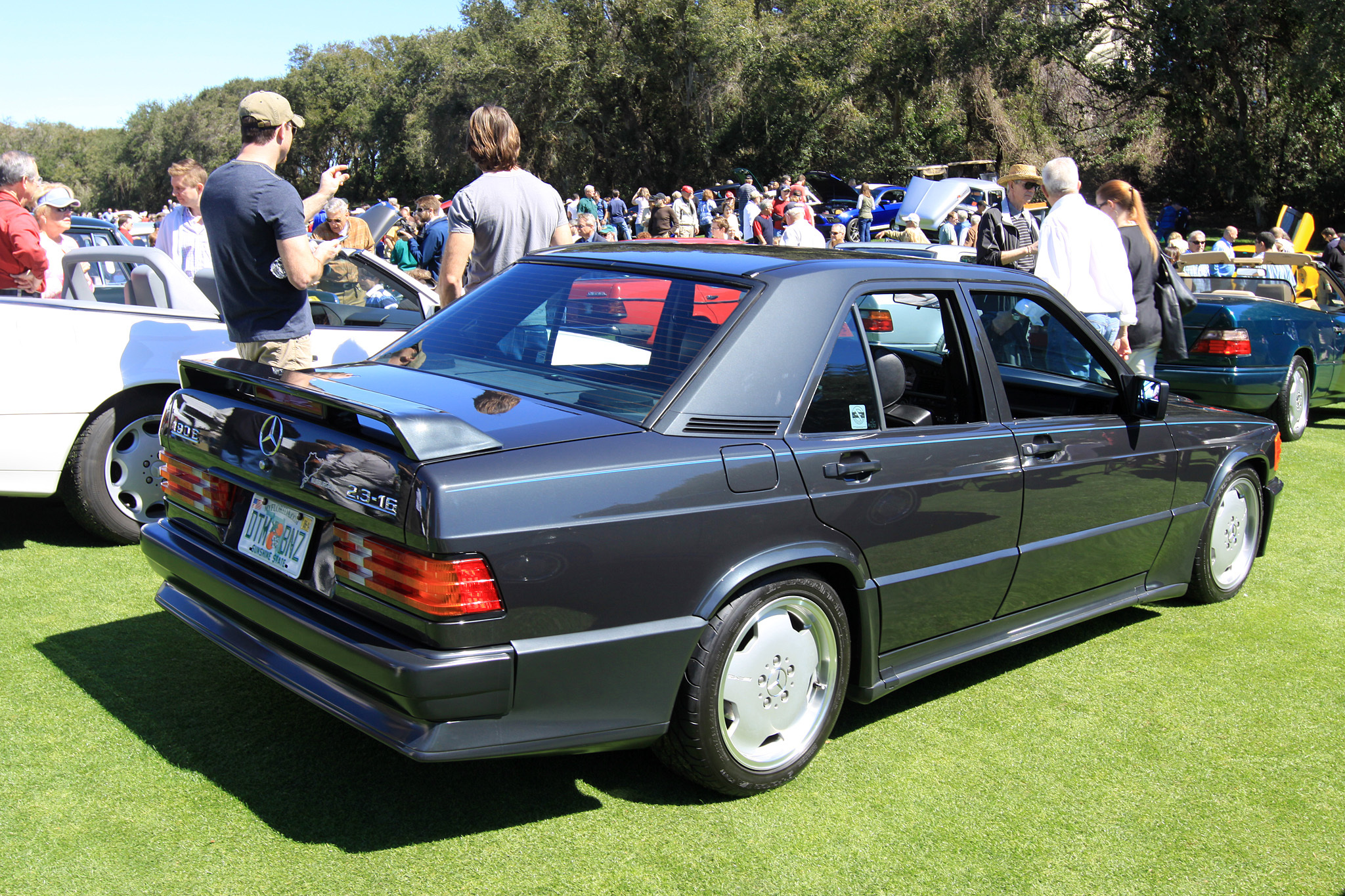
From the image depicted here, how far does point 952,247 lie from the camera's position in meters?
10.1

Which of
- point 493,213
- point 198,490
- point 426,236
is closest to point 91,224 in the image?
point 426,236

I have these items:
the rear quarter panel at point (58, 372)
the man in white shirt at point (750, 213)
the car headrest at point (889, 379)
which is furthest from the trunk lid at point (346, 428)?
the man in white shirt at point (750, 213)

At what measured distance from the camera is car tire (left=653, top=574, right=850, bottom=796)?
269 centimetres

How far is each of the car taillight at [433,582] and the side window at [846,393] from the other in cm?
105

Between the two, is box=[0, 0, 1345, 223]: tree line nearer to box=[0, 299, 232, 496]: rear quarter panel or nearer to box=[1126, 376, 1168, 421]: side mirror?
box=[1126, 376, 1168, 421]: side mirror

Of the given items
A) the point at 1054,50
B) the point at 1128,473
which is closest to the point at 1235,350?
the point at 1128,473

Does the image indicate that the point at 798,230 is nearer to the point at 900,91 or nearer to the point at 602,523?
the point at 602,523

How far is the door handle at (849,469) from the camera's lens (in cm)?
288

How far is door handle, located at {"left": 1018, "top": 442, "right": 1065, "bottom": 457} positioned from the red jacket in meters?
5.28

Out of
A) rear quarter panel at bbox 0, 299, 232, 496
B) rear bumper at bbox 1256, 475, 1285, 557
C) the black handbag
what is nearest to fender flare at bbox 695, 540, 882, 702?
rear bumper at bbox 1256, 475, 1285, 557

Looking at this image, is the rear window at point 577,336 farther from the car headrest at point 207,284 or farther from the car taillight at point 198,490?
the car headrest at point 207,284

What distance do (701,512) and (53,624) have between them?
2758mm

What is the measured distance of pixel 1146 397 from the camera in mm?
3879

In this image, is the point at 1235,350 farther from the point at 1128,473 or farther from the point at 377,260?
the point at 377,260
